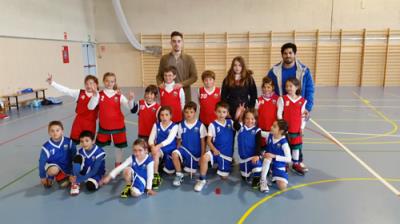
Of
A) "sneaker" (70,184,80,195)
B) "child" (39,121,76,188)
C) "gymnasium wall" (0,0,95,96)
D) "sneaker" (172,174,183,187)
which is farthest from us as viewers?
"gymnasium wall" (0,0,95,96)

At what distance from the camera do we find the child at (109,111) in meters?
3.80

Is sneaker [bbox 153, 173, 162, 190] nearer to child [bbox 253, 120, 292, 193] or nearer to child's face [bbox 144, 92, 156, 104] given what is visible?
child's face [bbox 144, 92, 156, 104]

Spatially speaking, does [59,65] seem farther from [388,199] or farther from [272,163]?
[388,199]

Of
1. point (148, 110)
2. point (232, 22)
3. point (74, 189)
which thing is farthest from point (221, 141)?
point (232, 22)

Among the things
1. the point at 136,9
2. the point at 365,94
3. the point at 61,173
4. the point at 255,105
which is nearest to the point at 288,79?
the point at 255,105

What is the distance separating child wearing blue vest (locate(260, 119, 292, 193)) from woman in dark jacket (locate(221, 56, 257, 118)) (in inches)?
23.0

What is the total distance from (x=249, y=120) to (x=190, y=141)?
0.75 meters

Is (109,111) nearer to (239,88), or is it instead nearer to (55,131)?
(55,131)

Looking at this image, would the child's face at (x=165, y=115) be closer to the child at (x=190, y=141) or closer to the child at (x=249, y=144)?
the child at (x=190, y=141)

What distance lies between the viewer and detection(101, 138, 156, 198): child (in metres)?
3.23

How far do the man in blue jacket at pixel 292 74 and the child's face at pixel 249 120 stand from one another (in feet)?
2.14

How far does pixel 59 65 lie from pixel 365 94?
11.0 m

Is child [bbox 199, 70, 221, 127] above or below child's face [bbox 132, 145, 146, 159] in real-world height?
above

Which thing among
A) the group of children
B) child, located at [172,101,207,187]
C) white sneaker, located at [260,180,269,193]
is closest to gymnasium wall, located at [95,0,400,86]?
the group of children
